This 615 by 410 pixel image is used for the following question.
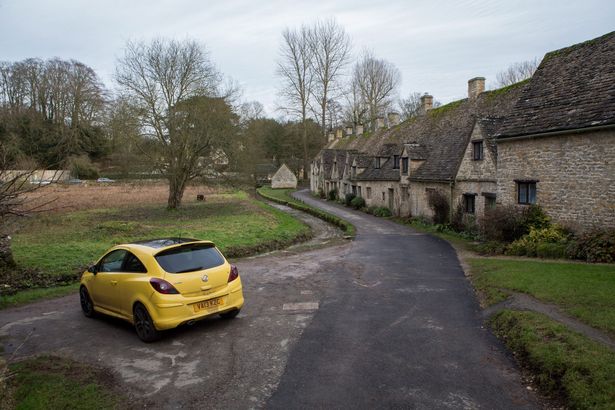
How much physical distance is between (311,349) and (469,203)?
17496 millimetres

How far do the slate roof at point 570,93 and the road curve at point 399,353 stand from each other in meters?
7.69

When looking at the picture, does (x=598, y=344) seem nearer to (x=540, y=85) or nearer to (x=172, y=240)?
(x=172, y=240)

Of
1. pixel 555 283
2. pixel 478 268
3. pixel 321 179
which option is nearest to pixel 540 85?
pixel 478 268

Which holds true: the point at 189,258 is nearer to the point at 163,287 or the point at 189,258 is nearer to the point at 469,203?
the point at 163,287

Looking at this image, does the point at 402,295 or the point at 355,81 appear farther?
the point at 355,81

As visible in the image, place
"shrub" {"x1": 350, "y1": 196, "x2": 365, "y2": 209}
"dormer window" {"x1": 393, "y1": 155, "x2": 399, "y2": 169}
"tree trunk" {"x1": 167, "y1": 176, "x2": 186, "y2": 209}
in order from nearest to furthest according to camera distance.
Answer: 1. "tree trunk" {"x1": 167, "y1": 176, "x2": 186, "y2": 209}
2. "dormer window" {"x1": 393, "y1": 155, "x2": 399, "y2": 169}
3. "shrub" {"x1": 350, "y1": 196, "x2": 365, "y2": 209}

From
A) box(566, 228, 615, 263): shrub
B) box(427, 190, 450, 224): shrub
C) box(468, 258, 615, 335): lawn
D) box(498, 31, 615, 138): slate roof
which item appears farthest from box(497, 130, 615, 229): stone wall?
box(427, 190, 450, 224): shrub

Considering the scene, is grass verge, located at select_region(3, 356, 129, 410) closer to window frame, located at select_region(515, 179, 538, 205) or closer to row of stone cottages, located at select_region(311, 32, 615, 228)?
row of stone cottages, located at select_region(311, 32, 615, 228)

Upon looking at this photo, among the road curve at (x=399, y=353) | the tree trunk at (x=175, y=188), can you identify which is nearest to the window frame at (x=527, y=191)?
the road curve at (x=399, y=353)

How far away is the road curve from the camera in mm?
5301

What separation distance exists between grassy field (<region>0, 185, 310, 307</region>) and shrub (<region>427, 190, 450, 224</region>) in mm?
7648

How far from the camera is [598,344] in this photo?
6.30 meters

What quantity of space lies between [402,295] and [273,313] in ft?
11.2

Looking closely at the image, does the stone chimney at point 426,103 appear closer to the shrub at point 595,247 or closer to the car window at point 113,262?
the shrub at point 595,247
